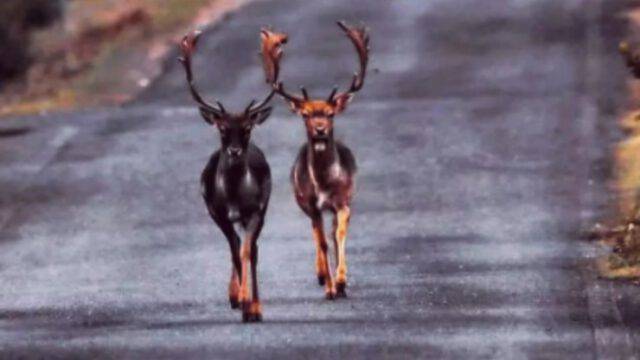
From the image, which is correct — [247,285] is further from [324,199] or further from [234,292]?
[324,199]

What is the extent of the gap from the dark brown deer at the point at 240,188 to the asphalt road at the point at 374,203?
0.31 m

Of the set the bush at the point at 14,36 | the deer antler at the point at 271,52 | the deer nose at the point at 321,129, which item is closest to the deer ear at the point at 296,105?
the deer nose at the point at 321,129

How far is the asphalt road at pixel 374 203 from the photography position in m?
17.3

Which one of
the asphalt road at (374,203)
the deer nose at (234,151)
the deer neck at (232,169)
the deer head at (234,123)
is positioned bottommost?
the asphalt road at (374,203)

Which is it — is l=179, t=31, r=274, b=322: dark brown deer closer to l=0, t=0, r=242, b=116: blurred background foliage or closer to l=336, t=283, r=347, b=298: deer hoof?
l=336, t=283, r=347, b=298: deer hoof

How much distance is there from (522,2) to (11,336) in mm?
24787

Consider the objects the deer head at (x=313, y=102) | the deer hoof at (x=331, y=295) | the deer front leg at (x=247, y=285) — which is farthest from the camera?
the deer hoof at (x=331, y=295)

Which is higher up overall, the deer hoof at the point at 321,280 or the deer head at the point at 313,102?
the deer head at the point at 313,102

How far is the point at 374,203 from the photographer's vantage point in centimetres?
2539

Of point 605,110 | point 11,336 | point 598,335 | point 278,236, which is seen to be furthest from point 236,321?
point 605,110

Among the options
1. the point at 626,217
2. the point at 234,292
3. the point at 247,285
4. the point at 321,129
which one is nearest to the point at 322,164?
the point at 321,129

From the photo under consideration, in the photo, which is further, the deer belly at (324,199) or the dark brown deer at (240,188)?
the deer belly at (324,199)

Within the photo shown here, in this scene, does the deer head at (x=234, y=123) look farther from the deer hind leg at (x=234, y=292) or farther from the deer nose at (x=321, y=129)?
the deer hind leg at (x=234, y=292)

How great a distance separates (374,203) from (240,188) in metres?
7.49
